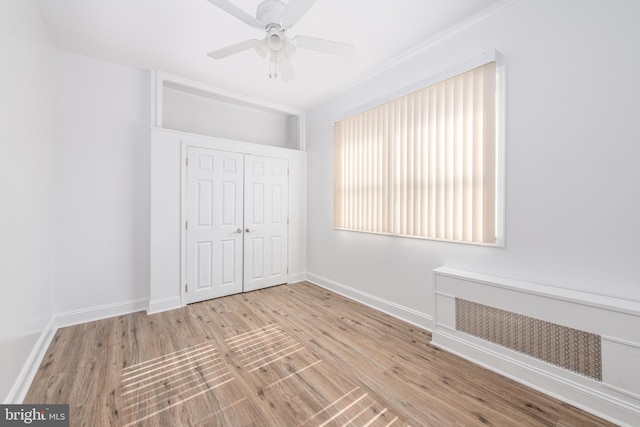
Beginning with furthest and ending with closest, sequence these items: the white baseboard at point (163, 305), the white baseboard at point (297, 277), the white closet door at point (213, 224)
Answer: the white baseboard at point (297, 277) → the white closet door at point (213, 224) → the white baseboard at point (163, 305)

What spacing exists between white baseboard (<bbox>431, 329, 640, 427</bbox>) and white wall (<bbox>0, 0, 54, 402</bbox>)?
3.14 metres

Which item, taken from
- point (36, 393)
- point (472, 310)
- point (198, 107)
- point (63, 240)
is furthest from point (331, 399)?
point (198, 107)

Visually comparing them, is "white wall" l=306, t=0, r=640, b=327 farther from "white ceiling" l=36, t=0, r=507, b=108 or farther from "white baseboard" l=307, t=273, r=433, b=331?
"white baseboard" l=307, t=273, r=433, b=331

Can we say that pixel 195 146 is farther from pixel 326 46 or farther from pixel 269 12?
pixel 326 46

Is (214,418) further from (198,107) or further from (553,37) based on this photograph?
(198,107)

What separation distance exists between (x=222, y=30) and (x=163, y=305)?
3.14 meters

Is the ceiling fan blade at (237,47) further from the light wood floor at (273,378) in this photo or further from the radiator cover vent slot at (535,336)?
the radiator cover vent slot at (535,336)

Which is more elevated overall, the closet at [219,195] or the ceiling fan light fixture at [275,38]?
the ceiling fan light fixture at [275,38]

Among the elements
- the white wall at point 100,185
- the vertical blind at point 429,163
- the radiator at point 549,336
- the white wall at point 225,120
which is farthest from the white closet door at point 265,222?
the radiator at point 549,336

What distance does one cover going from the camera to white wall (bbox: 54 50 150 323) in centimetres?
285

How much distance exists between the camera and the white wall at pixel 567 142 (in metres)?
1.67

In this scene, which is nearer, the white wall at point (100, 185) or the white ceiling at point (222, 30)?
the white ceiling at point (222, 30)

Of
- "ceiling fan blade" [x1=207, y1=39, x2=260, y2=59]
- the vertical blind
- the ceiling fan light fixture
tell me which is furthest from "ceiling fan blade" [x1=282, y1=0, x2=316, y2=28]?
the vertical blind

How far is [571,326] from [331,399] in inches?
65.4
